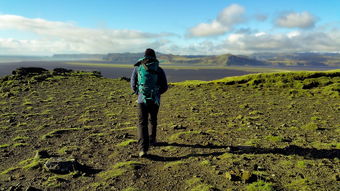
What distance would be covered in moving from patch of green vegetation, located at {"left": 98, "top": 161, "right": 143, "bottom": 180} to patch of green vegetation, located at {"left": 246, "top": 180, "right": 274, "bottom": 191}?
10.9 ft

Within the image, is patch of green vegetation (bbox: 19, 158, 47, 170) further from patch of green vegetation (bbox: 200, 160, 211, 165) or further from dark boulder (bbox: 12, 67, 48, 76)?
dark boulder (bbox: 12, 67, 48, 76)

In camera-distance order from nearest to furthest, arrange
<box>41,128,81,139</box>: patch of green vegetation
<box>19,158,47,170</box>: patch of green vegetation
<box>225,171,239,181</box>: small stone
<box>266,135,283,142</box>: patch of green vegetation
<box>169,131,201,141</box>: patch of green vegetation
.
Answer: <box>225,171,239,181</box>: small stone, <box>19,158,47,170</box>: patch of green vegetation, <box>266,135,283,142</box>: patch of green vegetation, <box>169,131,201,141</box>: patch of green vegetation, <box>41,128,81,139</box>: patch of green vegetation

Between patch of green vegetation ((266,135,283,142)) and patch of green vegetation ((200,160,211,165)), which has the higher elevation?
patch of green vegetation ((266,135,283,142))

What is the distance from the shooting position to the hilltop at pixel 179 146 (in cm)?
655

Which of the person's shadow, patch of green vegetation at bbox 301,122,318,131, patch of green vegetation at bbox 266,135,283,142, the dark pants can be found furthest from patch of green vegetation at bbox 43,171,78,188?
patch of green vegetation at bbox 301,122,318,131

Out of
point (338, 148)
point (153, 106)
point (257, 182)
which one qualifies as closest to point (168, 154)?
point (153, 106)

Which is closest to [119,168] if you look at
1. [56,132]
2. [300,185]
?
[300,185]

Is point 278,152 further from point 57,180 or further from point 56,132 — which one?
point 56,132

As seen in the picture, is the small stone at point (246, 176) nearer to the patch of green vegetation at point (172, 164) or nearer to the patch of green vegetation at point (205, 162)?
the patch of green vegetation at point (205, 162)

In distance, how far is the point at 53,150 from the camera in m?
9.61

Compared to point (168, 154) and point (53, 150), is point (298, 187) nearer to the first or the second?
point (168, 154)

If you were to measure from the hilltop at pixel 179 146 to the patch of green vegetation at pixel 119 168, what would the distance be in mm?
32

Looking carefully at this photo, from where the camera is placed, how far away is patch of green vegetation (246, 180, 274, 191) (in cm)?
581

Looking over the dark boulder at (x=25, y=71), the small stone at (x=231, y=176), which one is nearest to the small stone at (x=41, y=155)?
the small stone at (x=231, y=176)
